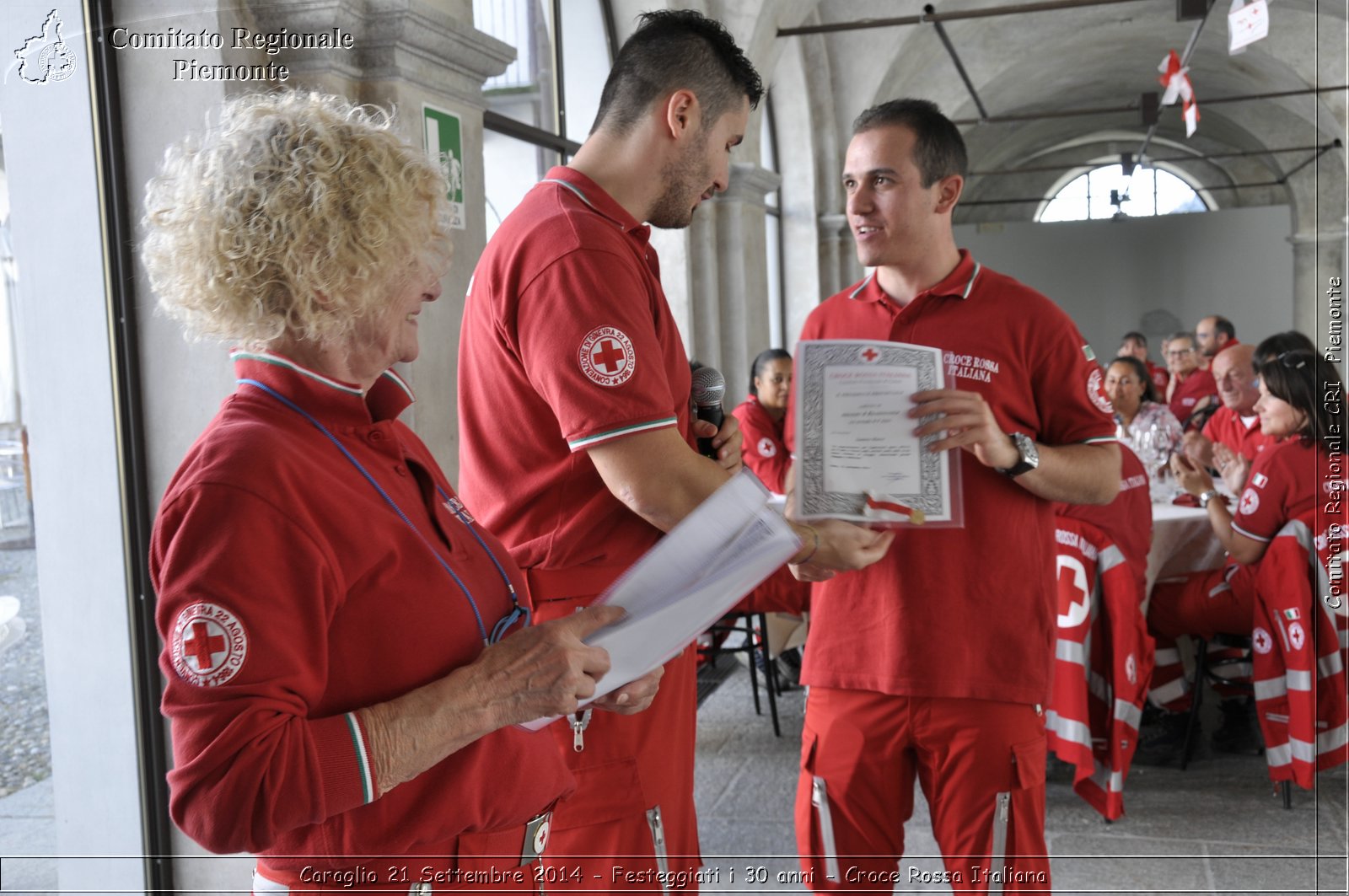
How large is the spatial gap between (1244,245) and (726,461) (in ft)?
67.5

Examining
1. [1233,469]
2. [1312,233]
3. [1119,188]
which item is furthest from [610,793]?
[1119,188]

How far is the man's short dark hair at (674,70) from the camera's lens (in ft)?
6.17

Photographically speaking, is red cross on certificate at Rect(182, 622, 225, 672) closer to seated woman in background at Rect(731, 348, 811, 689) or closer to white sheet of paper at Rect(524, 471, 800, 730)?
white sheet of paper at Rect(524, 471, 800, 730)

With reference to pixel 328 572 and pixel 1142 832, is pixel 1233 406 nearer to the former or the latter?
pixel 1142 832

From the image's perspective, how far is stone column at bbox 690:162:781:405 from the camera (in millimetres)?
8297

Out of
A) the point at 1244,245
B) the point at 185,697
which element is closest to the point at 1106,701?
the point at 185,697

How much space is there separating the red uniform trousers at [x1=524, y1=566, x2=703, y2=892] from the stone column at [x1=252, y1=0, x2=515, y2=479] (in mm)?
1679

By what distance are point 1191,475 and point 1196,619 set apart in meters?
0.65

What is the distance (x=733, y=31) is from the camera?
27.8 ft

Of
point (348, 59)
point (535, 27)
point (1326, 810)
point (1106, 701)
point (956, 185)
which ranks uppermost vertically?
point (535, 27)

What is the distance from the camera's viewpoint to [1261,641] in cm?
418

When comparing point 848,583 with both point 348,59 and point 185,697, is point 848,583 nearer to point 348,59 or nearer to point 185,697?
point 185,697

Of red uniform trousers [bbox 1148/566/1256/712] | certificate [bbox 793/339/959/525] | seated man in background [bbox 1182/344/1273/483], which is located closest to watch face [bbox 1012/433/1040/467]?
certificate [bbox 793/339/959/525]

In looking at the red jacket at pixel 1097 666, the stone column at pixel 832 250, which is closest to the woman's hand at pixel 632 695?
the red jacket at pixel 1097 666
